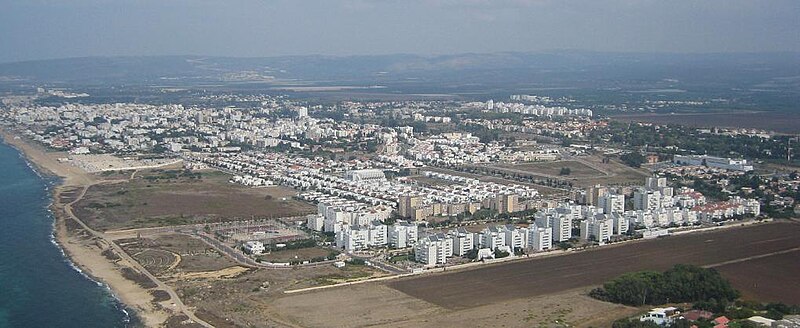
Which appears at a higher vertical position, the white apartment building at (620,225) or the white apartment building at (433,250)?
the white apartment building at (433,250)

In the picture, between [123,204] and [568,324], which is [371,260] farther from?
[123,204]

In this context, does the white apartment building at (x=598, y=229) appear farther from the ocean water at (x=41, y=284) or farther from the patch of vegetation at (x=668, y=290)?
the ocean water at (x=41, y=284)

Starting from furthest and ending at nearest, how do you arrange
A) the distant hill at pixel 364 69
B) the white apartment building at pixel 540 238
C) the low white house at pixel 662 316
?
Answer: 1. the distant hill at pixel 364 69
2. the white apartment building at pixel 540 238
3. the low white house at pixel 662 316

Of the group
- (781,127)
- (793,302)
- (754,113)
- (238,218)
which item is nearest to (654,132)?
(781,127)

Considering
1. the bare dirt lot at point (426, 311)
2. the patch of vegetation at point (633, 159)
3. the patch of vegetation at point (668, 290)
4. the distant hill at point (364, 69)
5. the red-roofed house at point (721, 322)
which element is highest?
the red-roofed house at point (721, 322)

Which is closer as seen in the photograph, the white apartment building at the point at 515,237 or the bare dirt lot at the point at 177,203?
the white apartment building at the point at 515,237

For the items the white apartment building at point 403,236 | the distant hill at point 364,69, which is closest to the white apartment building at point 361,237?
the white apartment building at point 403,236

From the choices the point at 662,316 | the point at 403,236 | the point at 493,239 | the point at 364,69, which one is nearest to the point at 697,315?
the point at 662,316

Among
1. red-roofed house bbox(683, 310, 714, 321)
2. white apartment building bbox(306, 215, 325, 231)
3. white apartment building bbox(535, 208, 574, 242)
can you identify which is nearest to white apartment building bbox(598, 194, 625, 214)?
white apartment building bbox(535, 208, 574, 242)
